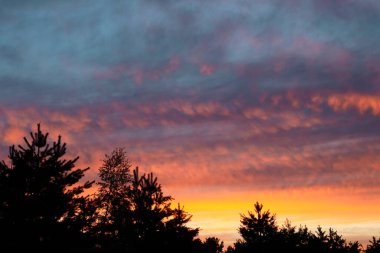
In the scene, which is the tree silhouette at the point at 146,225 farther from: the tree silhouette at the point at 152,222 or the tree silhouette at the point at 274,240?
the tree silhouette at the point at 274,240

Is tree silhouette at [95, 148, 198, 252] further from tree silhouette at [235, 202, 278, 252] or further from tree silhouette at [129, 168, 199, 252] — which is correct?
tree silhouette at [235, 202, 278, 252]

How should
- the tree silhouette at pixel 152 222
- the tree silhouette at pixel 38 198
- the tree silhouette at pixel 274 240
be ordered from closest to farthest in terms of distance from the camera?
the tree silhouette at pixel 38 198, the tree silhouette at pixel 152 222, the tree silhouette at pixel 274 240

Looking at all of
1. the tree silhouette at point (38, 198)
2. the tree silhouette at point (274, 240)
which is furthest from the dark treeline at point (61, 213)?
the tree silhouette at point (274, 240)

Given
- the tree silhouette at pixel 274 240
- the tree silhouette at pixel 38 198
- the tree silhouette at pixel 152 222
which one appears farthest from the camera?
the tree silhouette at pixel 274 240

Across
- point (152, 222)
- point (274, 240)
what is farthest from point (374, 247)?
point (152, 222)

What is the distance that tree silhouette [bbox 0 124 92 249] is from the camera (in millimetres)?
15891

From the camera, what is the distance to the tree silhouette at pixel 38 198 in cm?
1589

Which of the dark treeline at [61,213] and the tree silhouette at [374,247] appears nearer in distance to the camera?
the dark treeline at [61,213]

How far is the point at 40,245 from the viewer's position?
15836 mm

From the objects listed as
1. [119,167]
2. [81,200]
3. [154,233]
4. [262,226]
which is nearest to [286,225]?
[262,226]

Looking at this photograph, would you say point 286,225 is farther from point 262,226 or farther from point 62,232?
point 62,232

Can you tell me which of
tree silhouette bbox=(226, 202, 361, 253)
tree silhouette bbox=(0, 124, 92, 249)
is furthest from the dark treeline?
tree silhouette bbox=(226, 202, 361, 253)

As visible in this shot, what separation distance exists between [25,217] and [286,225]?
3773 cm

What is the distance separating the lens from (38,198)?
16.4 meters
